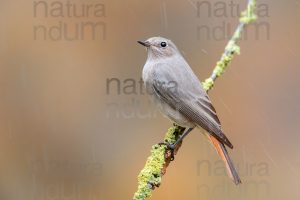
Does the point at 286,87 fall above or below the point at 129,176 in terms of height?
above

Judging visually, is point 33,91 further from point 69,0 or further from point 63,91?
point 69,0

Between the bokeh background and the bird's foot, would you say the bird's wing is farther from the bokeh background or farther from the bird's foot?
the bokeh background

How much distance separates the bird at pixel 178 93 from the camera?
6.55 m

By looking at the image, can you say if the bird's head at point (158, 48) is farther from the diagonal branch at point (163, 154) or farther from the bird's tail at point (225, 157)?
the bird's tail at point (225, 157)

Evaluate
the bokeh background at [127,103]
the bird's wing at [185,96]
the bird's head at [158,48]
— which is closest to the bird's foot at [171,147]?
the bird's wing at [185,96]

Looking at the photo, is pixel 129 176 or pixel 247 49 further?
pixel 247 49

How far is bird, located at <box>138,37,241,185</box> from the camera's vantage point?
21.5 feet

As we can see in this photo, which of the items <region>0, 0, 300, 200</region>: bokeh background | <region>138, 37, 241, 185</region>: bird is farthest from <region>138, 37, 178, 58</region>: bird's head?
<region>0, 0, 300, 200</region>: bokeh background

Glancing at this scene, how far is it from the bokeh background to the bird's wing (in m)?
2.20

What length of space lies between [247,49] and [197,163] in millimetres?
1934

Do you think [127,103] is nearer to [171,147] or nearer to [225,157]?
[171,147]

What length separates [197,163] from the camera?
361 inches

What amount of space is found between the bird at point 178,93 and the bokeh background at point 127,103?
2.17 meters

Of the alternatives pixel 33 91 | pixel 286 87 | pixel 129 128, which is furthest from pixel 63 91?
pixel 286 87
